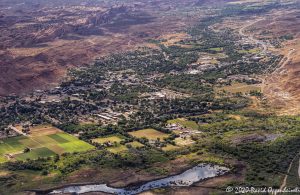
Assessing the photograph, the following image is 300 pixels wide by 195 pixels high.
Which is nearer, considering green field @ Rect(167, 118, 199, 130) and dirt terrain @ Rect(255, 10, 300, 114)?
green field @ Rect(167, 118, 199, 130)

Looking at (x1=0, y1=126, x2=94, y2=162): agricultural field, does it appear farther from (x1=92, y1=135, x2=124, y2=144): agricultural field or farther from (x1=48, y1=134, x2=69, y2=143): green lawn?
(x1=92, y1=135, x2=124, y2=144): agricultural field

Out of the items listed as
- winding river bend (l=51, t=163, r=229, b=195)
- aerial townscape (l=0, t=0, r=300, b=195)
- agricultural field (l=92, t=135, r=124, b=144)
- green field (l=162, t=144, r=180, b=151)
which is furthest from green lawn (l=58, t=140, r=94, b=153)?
winding river bend (l=51, t=163, r=229, b=195)

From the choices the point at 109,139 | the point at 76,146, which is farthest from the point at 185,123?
the point at 76,146

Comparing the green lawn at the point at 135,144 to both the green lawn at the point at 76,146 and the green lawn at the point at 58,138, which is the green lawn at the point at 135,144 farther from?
the green lawn at the point at 58,138

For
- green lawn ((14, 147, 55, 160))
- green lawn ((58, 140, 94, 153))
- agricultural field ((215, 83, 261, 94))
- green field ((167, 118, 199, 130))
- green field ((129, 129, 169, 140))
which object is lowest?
agricultural field ((215, 83, 261, 94))

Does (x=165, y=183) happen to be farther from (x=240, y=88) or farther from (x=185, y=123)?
(x=240, y=88)

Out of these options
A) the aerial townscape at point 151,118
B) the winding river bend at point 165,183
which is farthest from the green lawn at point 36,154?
the winding river bend at point 165,183
